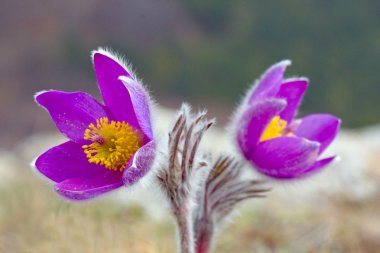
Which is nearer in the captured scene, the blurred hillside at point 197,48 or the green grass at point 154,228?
the green grass at point 154,228

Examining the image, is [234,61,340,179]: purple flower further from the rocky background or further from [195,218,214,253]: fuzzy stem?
the rocky background

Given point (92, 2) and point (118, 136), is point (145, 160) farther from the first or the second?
point (92, 2)

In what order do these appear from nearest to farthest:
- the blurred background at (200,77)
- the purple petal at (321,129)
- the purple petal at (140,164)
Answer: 1. the purple petal at (140,164)
2. the purple petal at (321,129)
3. the blurred background at (200,77)

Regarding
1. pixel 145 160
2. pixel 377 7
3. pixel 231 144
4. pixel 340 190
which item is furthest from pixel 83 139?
pixel 377 7

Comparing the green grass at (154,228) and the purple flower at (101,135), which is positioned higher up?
Answer: the purple flower at (101,135)

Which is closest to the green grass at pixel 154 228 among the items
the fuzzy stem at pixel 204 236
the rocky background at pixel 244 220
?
the rocky background at pixel 244 220

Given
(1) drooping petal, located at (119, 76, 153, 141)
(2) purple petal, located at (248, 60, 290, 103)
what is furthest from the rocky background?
(1) drooping petal, located at (119, 76, 153, 141)

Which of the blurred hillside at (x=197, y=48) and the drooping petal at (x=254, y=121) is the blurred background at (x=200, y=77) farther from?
the drooping petal at (x=254, y=121)
